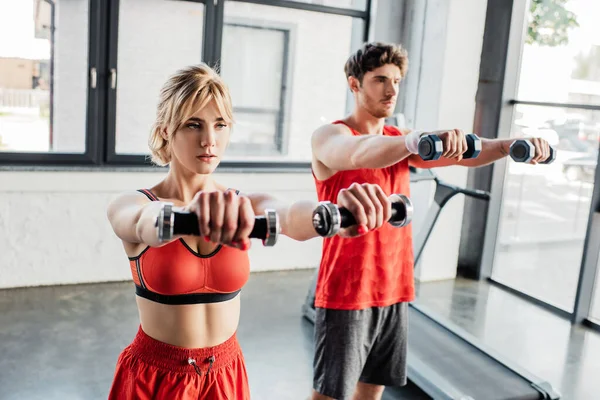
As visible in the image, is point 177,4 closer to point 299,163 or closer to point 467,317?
point 299,163

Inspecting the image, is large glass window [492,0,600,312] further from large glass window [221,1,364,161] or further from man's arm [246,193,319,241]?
man's arm [246,193,319,241]

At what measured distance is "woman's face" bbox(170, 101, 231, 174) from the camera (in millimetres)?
1357

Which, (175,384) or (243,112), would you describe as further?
(243,112)

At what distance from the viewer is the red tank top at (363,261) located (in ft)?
6.52

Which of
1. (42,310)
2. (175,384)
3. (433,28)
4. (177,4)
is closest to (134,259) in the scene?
(175,384)

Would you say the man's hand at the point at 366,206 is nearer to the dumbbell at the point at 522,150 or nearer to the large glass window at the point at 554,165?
the dumbbell at the point at 522,150

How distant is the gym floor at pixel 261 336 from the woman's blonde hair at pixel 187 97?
1.74m

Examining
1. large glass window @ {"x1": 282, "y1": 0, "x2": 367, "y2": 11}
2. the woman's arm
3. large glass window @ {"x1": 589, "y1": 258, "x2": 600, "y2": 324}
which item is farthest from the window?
the woman's arm

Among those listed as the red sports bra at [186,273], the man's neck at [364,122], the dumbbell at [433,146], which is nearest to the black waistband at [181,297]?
the red sports bra at [186,273]

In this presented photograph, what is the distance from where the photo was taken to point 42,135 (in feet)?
13.7

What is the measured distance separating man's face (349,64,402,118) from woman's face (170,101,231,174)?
81cm

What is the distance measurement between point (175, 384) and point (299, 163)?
3677 mm

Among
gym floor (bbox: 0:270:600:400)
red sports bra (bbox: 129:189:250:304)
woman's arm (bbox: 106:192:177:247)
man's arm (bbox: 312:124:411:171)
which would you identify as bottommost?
gym floor (bbox: 0:270:600:400)

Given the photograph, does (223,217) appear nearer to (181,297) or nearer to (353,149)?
(181,297)
